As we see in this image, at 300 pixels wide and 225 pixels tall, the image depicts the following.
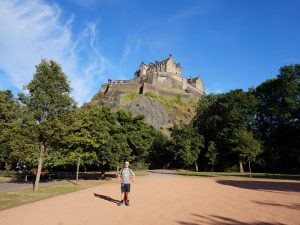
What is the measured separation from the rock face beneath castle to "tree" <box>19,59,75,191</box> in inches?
2571

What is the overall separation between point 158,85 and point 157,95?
7198mm

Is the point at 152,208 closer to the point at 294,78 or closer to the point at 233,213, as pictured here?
the point at 233,213

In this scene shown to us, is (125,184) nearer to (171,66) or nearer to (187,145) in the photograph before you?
(187,145)

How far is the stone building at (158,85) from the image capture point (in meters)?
102

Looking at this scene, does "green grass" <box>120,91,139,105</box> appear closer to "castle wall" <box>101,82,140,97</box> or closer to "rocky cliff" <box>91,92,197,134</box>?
"rocky cliff" <box>91,92,197,134</box>

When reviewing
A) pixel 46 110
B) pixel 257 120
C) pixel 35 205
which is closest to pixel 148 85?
pixel 257 120

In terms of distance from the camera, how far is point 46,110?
18.3 m

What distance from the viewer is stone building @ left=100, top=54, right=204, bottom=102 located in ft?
335

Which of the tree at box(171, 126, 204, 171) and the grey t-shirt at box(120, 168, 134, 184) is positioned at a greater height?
the tree at box(171, 126, 204, 171)

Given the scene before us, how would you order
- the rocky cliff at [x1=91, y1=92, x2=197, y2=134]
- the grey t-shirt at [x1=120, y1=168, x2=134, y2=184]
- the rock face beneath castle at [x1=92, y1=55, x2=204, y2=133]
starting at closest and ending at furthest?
1. the grey t-shirt at [x1=120, y1=168, x2=134, y2=184]
2. the rocky cliff at [x1=91, y1=92, x2=197, y2=134]
3. the rock face beneath castle at [x1=92, y1=55, x2=204, y2=133]

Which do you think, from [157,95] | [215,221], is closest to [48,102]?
[215,221]

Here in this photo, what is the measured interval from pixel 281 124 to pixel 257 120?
6735 millimetres

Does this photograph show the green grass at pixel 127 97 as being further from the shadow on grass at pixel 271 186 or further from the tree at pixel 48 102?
the tree at pixel 48 102

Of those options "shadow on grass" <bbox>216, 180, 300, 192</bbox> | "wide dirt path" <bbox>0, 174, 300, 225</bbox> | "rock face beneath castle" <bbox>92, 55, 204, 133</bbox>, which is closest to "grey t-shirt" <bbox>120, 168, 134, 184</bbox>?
"wide dirt path" <bbox>0, 174, 300, 225</bbox>
